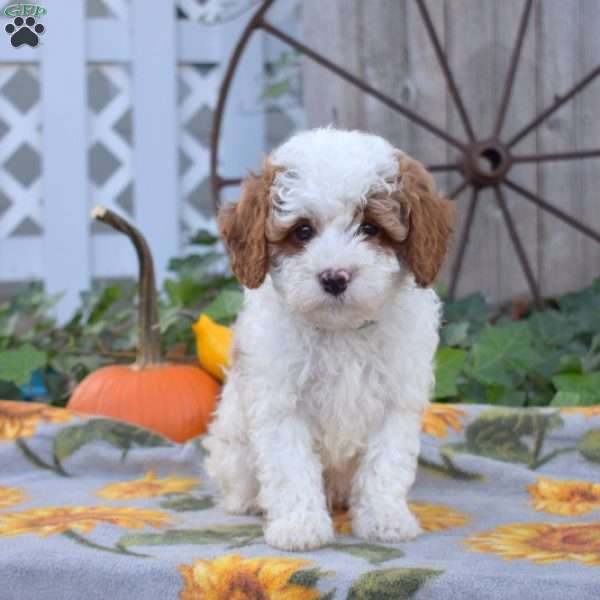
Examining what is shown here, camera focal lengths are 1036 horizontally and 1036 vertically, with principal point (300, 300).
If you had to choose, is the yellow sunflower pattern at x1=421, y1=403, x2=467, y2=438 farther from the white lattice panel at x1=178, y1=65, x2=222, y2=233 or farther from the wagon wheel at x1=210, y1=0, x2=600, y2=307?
the white lattice panel at x1=178, y1=65, x2=222, y2=233

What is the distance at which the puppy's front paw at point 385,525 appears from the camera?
2680 millimetres

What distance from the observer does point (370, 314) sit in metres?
2.55

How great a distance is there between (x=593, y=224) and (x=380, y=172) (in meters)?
2.95

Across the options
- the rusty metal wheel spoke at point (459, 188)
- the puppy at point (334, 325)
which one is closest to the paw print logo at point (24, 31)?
the rusty metal wheel spoke at point (459, 188)

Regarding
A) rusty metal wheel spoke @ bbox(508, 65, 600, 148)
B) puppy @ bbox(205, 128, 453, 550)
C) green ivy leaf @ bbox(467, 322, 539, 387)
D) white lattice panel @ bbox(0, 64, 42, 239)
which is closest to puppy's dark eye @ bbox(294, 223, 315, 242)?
puppy @ bbox(205, 128, 453, 550)

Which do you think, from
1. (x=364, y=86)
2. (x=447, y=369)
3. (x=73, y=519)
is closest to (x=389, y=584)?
(x=73, y=519)

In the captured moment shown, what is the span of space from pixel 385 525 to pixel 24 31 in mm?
3226

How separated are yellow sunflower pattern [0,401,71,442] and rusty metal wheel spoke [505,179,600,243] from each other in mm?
2345

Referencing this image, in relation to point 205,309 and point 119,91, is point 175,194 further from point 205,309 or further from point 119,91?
point 205,309

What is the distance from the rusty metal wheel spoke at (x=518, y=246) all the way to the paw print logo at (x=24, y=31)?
2273 mm

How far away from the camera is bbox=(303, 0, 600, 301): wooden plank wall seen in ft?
16.9

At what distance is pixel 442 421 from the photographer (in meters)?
3.70

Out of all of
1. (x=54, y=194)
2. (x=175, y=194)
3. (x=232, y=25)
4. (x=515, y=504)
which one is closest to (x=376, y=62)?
(x=232, y=25)

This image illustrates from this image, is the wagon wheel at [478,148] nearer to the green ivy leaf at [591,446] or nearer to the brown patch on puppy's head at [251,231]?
the green ivy leaf at [591,446]
